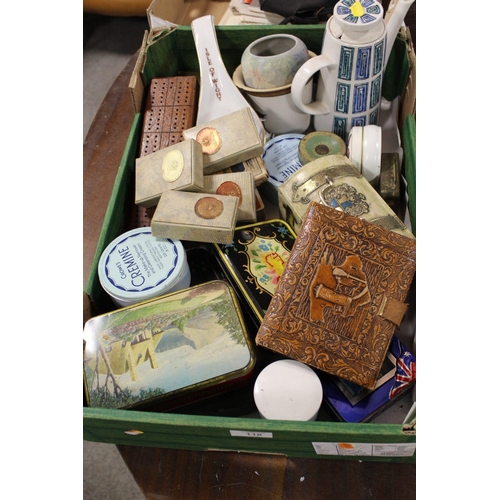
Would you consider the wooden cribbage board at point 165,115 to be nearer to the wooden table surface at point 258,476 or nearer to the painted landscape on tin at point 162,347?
the painted landscape on tin at point 162,347

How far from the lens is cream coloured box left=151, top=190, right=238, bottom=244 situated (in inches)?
30.2

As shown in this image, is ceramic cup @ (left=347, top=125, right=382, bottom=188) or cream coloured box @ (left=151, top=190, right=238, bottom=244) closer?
cream coloured box @ (left=151, top=190, right=238, bottom=244)

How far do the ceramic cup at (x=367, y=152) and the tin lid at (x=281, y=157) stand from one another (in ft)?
0.36

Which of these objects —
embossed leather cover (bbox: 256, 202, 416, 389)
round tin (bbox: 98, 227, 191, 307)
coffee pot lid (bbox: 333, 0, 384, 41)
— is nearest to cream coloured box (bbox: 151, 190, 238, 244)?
round tin (bbox: 98, 227, 191, 307)

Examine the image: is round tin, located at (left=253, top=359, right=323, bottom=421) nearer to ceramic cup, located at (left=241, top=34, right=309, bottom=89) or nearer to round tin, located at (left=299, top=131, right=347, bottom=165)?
round tin, located at (left=299, top=131, right=347, bottom=165)

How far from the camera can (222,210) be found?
78 cm

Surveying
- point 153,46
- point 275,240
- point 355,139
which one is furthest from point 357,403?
point 153,46

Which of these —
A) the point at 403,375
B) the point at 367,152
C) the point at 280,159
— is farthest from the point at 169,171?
the point at 403,375

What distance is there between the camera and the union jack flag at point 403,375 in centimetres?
69

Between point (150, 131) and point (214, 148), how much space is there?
16 cm

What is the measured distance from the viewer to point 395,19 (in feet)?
2.94

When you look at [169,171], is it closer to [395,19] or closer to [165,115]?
[165,115]

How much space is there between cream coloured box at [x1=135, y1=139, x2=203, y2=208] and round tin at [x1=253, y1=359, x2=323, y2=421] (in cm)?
33

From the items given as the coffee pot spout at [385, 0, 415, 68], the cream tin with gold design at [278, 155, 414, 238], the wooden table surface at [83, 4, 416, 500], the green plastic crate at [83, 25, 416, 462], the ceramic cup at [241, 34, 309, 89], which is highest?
the coffee pot spout at [385, 0, 415, 68]
